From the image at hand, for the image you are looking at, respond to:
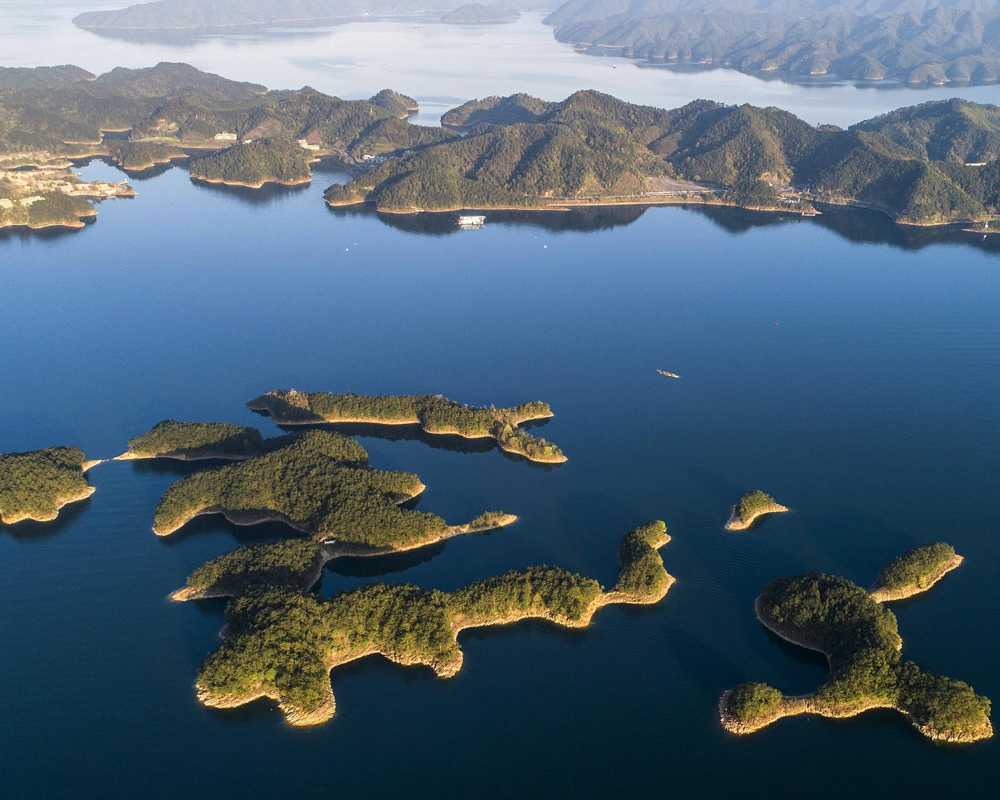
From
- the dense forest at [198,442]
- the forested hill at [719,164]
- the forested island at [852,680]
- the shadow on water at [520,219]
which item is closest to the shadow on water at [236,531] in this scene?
the dense forest at [198,442]

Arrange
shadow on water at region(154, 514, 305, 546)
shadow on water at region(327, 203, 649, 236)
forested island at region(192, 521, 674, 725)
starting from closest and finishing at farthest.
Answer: forested island at region(192, 521, 674, 725)
shadow on water at region(154, 514, 305, 546)
shadow on water at region(327, 203, 649, 236)

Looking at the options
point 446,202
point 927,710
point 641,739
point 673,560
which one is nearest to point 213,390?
point 673,560

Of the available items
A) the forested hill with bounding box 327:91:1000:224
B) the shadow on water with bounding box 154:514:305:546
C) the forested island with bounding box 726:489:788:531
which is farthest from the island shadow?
the forested hill with bounding box 327:91:1000:224

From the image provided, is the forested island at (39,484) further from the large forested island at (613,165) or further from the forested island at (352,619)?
the large forested island at (613,165)

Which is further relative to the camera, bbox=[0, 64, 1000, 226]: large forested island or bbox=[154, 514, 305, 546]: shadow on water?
bbox=[0, 64, 1000, 226]: large forested island

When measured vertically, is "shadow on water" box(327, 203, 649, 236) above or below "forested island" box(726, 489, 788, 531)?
above

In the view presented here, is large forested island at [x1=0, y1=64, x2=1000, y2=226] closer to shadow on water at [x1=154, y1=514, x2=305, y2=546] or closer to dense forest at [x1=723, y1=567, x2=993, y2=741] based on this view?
shadow on water at [x1=154, y1=514, x2=305, y2=546]
